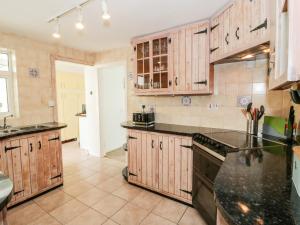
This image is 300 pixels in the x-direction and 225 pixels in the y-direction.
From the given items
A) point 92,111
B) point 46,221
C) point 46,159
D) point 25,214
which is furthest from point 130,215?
point 92,111

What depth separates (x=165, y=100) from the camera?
9.39ft

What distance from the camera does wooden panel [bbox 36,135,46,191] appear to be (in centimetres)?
237

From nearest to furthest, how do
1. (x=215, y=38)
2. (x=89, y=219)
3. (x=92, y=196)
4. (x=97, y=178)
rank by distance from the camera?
(x=89, y=219) < (x=215, y=38) < (x=92, y=196) < (x=97, y=178)

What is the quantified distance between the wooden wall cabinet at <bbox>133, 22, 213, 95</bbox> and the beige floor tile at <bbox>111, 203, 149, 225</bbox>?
63.2 inches

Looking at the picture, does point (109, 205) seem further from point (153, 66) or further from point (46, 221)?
point (153, 66)

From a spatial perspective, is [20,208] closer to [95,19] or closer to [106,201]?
[106,201]

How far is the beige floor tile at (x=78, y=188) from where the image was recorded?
248 centimetres

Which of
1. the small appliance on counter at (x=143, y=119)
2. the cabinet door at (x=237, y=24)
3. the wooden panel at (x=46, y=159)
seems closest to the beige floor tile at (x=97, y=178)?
the wooden panel at (x=46, y=159)

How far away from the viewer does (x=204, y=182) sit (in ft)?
5.95

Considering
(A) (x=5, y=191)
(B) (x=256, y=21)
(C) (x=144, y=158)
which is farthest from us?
(C) (x=144, y=158)

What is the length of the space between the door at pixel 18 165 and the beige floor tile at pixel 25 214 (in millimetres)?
152

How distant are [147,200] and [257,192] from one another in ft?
6.14

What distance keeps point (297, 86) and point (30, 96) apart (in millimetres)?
3373

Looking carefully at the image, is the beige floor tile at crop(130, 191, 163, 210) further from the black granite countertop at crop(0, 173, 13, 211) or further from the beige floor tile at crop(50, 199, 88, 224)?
the black granite countertop at crop(0, 173, 13, 211)
